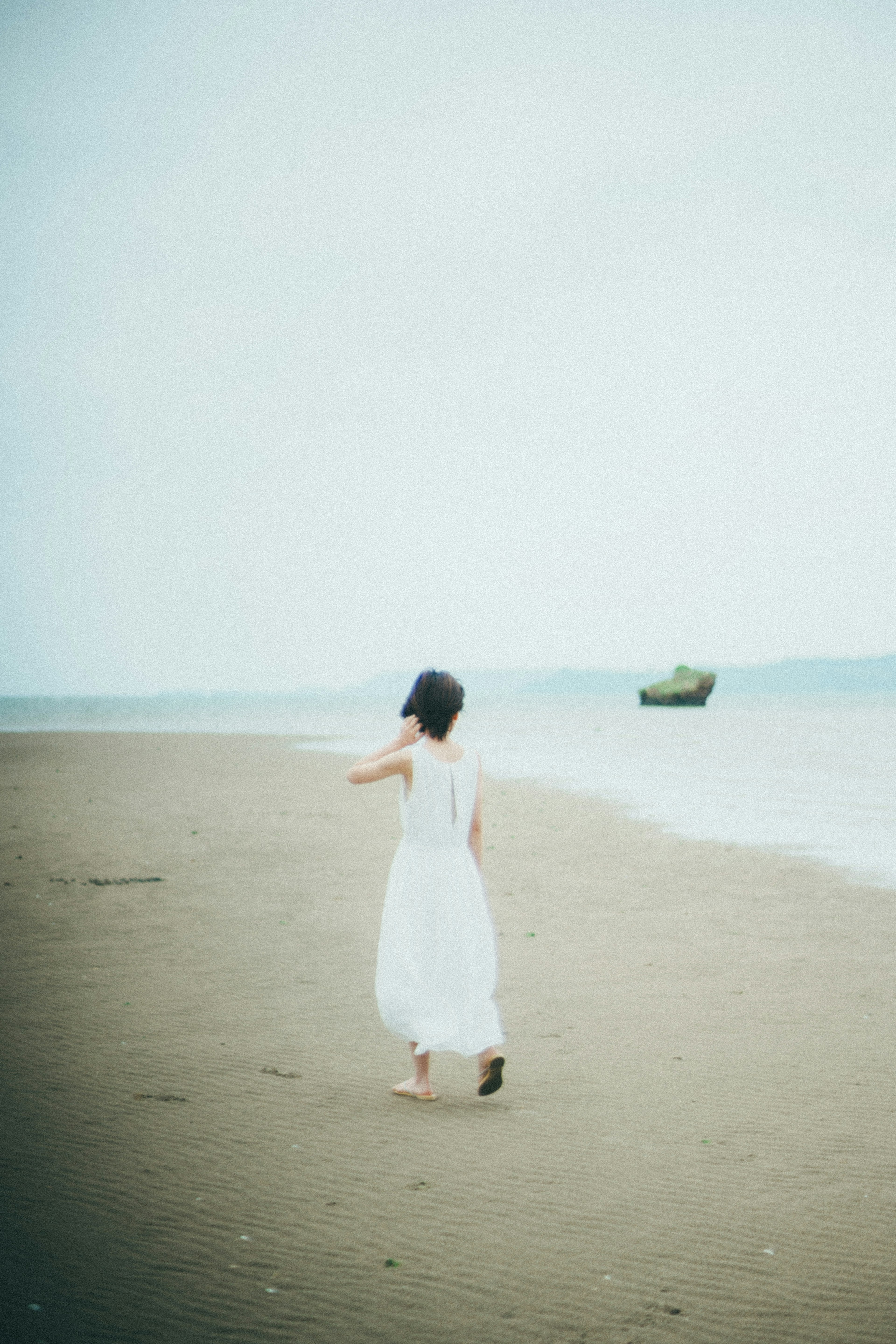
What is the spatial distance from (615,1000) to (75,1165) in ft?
13.7

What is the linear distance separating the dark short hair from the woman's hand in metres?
0.02

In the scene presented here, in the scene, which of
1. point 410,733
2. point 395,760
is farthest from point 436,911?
point 410,733

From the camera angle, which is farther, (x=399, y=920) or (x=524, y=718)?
(x=524, y=718)

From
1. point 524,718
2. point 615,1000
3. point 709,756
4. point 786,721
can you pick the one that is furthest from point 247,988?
point 524,718

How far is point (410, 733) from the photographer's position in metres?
4.87

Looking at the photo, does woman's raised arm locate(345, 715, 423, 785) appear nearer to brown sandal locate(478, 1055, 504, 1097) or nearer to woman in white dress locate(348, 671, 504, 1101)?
woman in white dress locate(348, 671, 504, 1101)

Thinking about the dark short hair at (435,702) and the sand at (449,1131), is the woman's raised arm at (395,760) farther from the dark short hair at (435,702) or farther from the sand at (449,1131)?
the sand at (449,1131)

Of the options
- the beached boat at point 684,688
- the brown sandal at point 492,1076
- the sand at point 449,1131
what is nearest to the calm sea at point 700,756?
the beached boat at point 684,688

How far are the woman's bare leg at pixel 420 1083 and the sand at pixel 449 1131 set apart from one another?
90mm

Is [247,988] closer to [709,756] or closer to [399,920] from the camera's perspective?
[399,920]

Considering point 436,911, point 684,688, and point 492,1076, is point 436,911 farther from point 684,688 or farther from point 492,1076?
point 684,688

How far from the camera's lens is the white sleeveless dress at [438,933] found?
492 centimetres

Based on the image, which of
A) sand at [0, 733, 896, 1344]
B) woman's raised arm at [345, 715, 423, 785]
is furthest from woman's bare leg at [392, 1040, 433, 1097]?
woman's raised arm at [345, 715, 423, 785]

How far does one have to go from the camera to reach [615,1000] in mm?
7203
